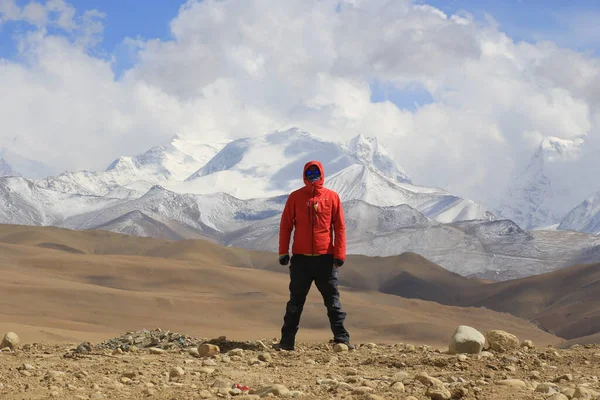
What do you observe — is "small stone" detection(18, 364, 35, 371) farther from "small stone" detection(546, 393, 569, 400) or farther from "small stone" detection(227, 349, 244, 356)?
"small stone" detection(546, 393, 569, 400)

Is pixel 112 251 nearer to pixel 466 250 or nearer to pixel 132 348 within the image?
pixel 466 250

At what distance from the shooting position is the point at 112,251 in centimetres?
10756

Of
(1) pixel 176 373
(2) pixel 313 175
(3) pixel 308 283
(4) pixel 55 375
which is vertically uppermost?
(2) pixel 313 175

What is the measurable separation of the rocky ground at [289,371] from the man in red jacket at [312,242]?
485mm

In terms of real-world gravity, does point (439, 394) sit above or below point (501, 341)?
below

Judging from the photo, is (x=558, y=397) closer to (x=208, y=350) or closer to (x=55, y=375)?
(x=55, y=375)

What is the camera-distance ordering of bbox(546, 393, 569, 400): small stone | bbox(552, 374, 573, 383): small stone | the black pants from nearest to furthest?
bbox(546, 393, 569, 400): small stone, bbox(552, 374, 573, 383): small stone, the black pants

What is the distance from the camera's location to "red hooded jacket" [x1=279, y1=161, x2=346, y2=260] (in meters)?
9.99

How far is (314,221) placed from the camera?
1002 centimetres

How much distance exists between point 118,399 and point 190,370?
4.88 ft

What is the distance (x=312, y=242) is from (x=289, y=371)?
206cm

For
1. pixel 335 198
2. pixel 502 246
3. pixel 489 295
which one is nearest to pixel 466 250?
pixel 502 246

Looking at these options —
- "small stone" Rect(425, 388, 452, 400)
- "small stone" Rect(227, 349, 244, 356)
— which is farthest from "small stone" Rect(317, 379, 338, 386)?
"small stone" Rect(227, 349, 244, 356)

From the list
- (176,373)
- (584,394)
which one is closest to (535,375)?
(584,394)
